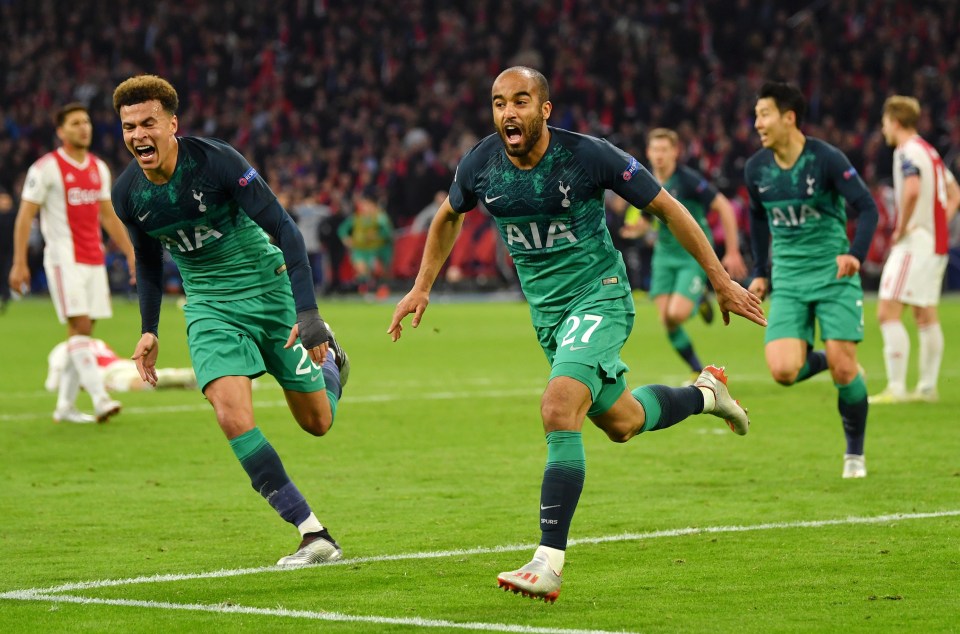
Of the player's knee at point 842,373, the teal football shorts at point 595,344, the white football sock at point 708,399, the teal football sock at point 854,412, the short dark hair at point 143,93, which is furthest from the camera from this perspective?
the player's knee at point 842,373

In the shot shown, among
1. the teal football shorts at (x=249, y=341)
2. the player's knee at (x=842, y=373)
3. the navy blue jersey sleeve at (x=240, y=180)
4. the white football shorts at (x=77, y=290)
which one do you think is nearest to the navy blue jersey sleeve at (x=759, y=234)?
the player's knee at (x=842, y=373)

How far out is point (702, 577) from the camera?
20.6 feet

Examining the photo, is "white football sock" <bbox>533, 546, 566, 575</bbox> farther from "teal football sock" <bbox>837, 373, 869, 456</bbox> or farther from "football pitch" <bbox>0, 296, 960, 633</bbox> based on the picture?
"teal football sock" <bbox>837, 373, 869, 456</bbox>

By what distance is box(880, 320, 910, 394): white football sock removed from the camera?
13062 millimetres

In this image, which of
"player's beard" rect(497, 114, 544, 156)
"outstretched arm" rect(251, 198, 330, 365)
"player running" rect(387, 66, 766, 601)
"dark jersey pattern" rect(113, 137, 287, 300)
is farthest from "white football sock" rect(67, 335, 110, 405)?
"player's beard" rect(497, 114, 544, 156)

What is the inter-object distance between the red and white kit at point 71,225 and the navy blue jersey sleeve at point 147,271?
4.96m

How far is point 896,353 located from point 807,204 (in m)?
3.80

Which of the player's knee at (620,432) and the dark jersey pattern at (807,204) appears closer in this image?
the player's knee at (620,432)

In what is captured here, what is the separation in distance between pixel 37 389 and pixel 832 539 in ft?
33.4

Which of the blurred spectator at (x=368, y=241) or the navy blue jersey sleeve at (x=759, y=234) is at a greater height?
the navy blue jersey sleeve at (x=759, y=234)

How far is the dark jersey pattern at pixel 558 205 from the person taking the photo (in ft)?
20.8

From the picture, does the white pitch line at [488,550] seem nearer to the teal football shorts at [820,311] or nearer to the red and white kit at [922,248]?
the teal football shorts at [820,311]

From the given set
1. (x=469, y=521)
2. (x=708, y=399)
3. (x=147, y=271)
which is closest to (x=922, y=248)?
(x=708, y=399)

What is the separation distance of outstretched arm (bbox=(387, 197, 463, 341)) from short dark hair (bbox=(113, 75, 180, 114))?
1293 millimetres
